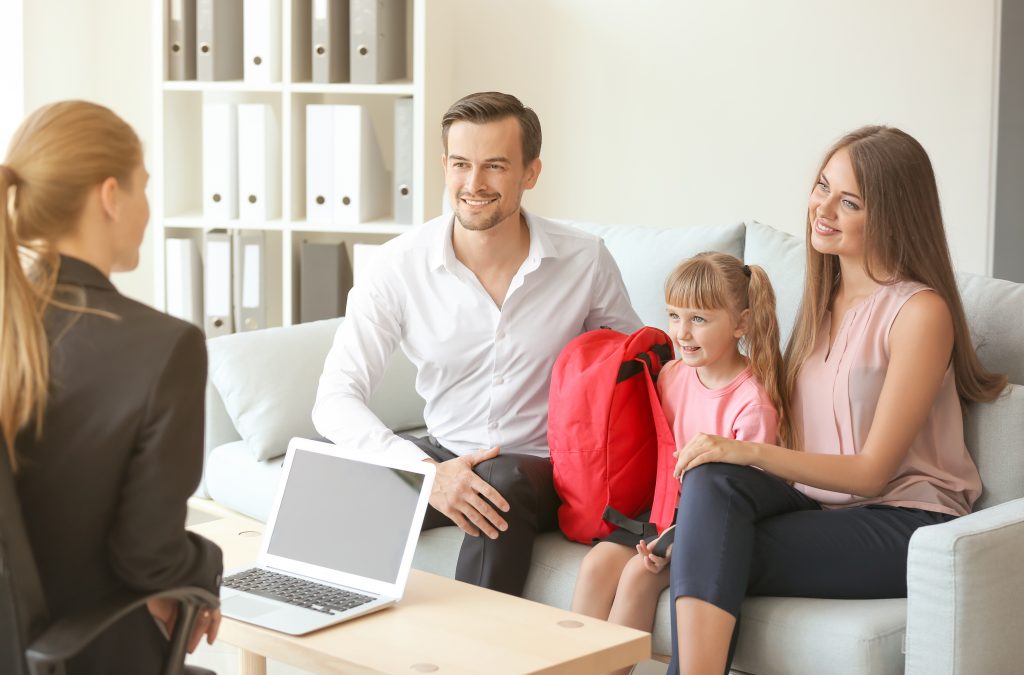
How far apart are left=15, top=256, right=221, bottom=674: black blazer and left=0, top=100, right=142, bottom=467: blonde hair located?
25 mm

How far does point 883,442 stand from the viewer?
200 cm

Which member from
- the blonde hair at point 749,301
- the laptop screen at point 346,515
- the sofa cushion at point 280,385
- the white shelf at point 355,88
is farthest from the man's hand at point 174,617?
the white shelf at point 355,88

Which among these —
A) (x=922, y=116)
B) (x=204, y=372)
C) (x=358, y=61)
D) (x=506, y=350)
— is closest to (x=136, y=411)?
(x=204, y=372)

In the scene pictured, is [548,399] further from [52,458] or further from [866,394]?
[52,458]

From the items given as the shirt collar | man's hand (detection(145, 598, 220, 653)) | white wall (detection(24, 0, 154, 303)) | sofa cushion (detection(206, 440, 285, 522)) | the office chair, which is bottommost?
sofa cushion (detection(206, 440, 285, 522))

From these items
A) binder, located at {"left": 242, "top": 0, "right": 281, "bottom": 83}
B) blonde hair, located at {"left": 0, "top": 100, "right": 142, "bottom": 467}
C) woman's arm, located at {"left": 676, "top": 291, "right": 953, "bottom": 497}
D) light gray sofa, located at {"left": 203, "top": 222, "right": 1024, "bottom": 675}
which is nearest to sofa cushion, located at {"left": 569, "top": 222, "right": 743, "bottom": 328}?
light gray sofa, located at {"left": 203, "top": 222, "right": 1024, "bottom": 675}

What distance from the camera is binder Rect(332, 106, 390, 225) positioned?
139 inches

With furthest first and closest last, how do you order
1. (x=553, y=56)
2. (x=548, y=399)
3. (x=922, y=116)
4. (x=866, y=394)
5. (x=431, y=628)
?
(x=553, y=56), (x=922, y=116), (x=548, y=399), (x=866, y=394), (x=431, y=628)

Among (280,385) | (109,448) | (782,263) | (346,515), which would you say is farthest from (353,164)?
(109,448)

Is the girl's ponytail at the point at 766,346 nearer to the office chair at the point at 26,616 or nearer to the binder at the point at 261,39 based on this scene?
the office chair at the point at 26,616

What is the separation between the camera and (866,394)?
2.09 m

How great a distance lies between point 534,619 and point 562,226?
1046 mm

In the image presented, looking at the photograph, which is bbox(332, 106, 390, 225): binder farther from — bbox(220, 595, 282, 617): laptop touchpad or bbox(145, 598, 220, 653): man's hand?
bbox(145, 598, 220, 653): man's hand

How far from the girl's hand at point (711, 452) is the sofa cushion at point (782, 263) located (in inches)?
19.1
